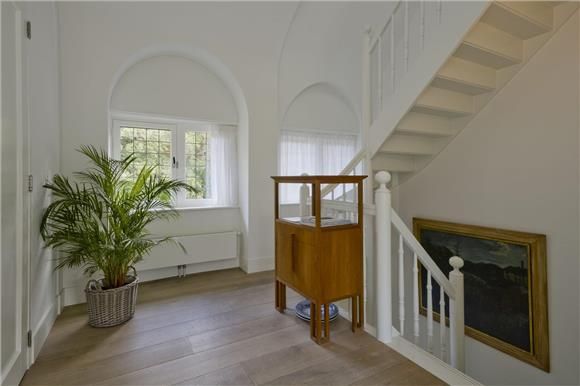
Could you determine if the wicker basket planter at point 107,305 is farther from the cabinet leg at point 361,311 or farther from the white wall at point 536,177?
the white wall at point 536,177

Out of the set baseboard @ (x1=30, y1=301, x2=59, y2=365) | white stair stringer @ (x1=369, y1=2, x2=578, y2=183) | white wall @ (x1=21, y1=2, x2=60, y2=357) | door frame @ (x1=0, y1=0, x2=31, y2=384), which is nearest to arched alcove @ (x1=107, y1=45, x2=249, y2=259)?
white wall @ (x1=21, y1=2, x2=60, y2=357)

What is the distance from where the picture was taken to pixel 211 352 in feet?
6.23

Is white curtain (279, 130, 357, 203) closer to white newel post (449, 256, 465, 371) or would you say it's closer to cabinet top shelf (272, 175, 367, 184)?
cabinet top shelf (272, 175, 367, 184)

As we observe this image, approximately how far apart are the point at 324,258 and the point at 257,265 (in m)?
1.82

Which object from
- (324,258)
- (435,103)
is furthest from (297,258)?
(435,103)

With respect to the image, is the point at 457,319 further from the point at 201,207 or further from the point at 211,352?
the point at 201,207

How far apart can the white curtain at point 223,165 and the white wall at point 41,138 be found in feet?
5.14

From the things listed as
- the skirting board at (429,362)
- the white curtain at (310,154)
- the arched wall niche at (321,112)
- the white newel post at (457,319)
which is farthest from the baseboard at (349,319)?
the arched wall niche at (321,112)

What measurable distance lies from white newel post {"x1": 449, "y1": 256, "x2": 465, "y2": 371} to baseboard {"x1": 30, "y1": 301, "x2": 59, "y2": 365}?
9.76 feet

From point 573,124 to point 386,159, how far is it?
1441mm

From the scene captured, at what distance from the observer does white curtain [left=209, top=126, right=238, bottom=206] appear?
3.67 meters

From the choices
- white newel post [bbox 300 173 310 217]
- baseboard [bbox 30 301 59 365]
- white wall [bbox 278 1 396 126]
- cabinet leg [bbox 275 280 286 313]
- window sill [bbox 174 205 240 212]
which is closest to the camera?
baseboard [bbox 30 301 59 365]

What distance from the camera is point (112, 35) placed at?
111 inches

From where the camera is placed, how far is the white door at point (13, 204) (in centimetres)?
144
